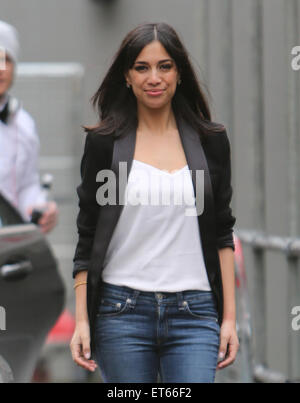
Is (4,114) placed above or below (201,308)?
above

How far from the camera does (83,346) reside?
3.87 m

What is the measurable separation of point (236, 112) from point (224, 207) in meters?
5.98

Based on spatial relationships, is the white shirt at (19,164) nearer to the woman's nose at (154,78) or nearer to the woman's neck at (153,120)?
the woman's neck at (153,120)

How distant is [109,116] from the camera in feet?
13.2

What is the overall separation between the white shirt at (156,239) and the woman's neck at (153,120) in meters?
0.18

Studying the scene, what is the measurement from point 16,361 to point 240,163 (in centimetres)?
511

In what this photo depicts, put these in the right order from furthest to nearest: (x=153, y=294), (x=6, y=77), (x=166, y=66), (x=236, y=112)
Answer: (x=236, y=112) → (x=6, y=77) → (x=166, y=66) → (x=153, y=294)

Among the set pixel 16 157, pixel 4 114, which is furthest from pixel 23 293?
pixel 4 114

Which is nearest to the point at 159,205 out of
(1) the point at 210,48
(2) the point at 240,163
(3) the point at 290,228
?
(3) the point at 290,228

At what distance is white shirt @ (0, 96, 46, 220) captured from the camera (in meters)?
6.19

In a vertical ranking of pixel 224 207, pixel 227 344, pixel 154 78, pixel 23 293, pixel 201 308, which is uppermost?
pixel 154 78

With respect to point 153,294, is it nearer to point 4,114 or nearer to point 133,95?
point 133,95

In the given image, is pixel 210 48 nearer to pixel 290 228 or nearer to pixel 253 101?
pixel 253 101

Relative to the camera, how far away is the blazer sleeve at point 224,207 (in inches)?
156
